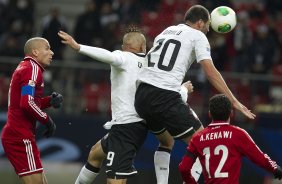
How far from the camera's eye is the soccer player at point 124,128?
9203mm

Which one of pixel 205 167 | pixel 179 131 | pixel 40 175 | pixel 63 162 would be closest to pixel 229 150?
pixel 205 167

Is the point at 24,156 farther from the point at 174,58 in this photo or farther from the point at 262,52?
the point at 262,52

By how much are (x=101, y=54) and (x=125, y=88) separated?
613mm

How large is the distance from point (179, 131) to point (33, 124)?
1617 mm

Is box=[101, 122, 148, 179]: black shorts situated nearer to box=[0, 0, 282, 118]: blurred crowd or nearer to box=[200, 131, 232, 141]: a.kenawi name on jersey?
box=[200, 131, 232, 141]: a.kenawi name on jersey

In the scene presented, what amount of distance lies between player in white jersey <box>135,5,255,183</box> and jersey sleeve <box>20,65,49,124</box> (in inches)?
44.5

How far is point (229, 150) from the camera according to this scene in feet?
26.3

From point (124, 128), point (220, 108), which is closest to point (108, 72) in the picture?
point (124, 128)

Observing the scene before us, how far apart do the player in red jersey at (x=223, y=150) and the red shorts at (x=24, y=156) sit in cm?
179

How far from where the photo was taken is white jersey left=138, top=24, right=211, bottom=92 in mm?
9172

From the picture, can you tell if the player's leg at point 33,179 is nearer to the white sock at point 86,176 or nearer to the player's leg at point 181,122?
the white sock at point 86,176

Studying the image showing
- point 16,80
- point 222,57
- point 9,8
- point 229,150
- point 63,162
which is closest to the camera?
point 229,150

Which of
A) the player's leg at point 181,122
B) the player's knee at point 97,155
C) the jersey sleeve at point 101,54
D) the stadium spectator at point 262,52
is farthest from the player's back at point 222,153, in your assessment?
the stadium spectator at point 262,52

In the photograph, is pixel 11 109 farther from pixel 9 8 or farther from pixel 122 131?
pixel 9 8
